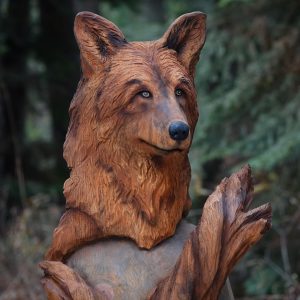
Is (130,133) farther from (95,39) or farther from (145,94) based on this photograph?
(95,39)

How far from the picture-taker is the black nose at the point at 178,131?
2807mm

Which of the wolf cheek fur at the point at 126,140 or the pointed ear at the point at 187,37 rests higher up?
the pointed ear at the point at 187,37

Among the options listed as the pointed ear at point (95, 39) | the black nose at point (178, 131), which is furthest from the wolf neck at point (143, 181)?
the pointed ear at point (95, 39)

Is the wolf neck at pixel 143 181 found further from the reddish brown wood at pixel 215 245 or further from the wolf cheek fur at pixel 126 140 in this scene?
the reddish brown wood at pixel 215 245

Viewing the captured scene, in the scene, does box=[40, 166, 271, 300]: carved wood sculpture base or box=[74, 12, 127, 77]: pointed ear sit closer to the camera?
box=[40, 166, 271, 300]: carved wood sculpture base

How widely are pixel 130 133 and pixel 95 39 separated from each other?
40 cm

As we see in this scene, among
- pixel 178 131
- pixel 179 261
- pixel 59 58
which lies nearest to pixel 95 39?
pixel 178 131

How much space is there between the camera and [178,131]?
9.21 ft

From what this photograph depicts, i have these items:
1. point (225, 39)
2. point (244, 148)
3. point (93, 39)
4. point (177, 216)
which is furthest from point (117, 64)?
point (225, 39)

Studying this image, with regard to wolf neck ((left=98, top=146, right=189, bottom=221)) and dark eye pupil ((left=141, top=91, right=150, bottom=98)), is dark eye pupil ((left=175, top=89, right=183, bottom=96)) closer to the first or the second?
dark eye pupil ((left=141, top=91, right=150, bottom=98))

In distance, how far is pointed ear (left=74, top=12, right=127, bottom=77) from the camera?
3.07 m

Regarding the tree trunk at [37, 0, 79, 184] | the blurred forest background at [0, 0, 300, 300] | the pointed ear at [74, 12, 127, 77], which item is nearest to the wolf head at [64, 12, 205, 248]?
the pointed ear at [74, 12, 127, 77]

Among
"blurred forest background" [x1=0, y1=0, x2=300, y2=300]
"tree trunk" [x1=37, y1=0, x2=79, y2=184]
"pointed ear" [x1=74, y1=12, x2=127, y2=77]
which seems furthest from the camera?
"tree trunk" [x1=37, y1=0, x2=79, y2=184]

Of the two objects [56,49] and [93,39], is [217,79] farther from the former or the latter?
[93,39]
